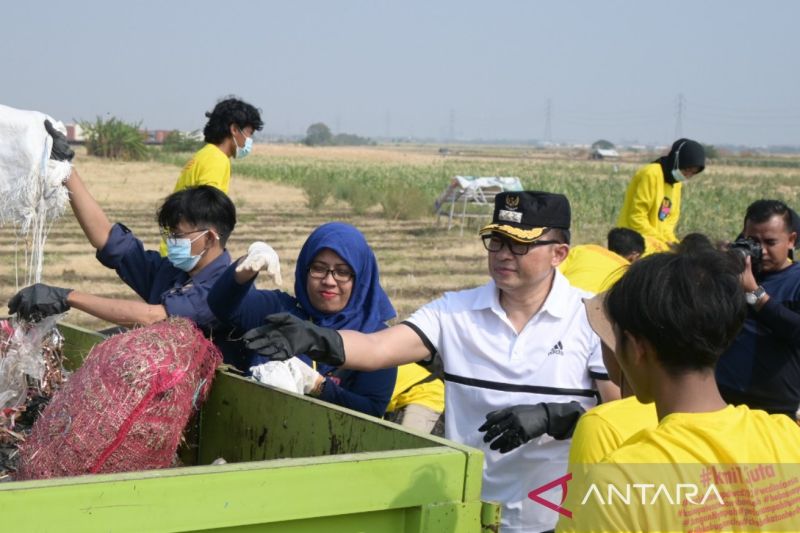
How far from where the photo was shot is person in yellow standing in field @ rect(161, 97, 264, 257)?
619 cm

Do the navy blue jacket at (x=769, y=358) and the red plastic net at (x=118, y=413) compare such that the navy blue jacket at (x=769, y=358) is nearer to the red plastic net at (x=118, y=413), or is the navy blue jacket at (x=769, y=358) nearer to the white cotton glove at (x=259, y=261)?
the white cotton glove at (x=259, y=261)

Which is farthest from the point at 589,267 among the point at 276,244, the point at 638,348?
the point at 276,244

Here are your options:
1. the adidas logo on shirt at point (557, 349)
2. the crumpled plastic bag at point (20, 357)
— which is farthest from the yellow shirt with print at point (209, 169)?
the adidas logo on shirt at point (557, 349)

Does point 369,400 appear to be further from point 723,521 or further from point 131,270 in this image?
point 723,521

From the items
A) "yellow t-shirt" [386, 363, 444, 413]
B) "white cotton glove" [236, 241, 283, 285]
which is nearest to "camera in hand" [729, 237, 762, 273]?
"yellow t-shirt" [386, 363, 444, 413]

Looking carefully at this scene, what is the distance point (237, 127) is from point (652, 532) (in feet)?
16.7

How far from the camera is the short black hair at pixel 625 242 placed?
6.67m

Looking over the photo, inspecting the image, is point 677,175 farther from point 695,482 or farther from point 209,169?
point 695,482

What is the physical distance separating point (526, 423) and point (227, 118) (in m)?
4.08

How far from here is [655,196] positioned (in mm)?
7426

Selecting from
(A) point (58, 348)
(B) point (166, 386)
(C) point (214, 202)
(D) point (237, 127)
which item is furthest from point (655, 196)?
(B) point (166, 386)

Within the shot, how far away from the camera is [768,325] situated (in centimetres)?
452

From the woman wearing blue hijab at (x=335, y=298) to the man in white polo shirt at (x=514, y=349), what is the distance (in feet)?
1.38

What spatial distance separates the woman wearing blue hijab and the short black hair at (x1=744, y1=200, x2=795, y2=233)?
199 centimetres
